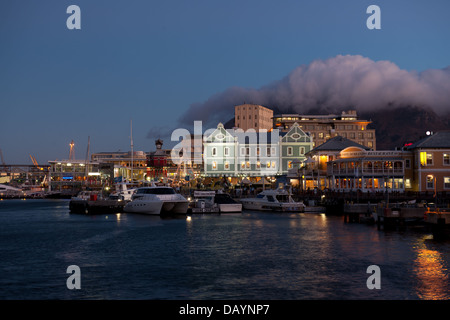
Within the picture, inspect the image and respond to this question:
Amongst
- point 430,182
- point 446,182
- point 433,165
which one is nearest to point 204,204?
point 430,182

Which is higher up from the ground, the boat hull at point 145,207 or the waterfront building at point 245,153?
the waterfront building at point 245,153

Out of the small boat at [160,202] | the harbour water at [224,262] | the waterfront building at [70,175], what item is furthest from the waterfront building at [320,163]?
the waterfront building at [70,175]

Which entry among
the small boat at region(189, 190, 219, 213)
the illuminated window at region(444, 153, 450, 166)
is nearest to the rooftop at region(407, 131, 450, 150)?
the illuminated window at region(444, 153, 450, 166)

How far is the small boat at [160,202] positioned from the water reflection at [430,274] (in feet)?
128

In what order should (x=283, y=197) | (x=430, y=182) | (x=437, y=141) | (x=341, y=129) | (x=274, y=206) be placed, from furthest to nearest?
1. (x=341, y=129)
2. (x=437, y=141)
3. (x=430, y=182)
4. (x=283, y=197)
5. (x=274, y=206)

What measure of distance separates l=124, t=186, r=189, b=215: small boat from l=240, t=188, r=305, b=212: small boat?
1435cm

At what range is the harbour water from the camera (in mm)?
25562

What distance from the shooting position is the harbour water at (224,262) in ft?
83.9

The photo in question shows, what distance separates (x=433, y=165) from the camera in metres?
75.6

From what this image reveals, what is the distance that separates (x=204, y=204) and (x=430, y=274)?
159ft

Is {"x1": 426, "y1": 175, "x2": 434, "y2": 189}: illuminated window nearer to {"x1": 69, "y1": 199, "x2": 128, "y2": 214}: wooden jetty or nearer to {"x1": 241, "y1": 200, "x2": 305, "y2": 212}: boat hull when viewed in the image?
{"x1": 241, "y1": 200, "x2": 305, "y2": 212}: boat hull

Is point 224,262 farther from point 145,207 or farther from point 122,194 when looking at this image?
point 122,194

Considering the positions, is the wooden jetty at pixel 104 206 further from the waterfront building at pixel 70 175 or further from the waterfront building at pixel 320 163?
the waterfront building at pixel 70 175

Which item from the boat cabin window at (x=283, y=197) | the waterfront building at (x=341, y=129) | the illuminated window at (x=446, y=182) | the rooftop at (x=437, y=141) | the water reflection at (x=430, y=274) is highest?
the waterfront building at (x=341, y=129)
